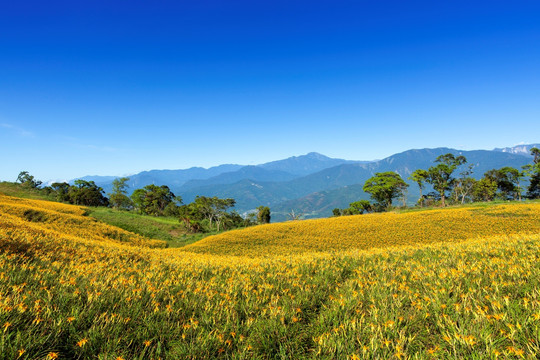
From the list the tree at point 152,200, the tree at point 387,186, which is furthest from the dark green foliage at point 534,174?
the tree at point 152,200

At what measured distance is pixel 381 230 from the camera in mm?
20750

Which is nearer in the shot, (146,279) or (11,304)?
(11,304)

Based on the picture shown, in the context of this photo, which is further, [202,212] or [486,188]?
[486,188]

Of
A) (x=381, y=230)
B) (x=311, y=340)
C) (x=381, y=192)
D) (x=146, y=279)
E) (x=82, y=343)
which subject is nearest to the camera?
(x=82, y=343)

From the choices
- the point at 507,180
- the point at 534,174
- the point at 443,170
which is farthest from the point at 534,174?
the point at 443,170

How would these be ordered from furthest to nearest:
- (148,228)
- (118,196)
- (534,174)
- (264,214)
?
(118,196) → (264,214) → (534,174) → (148,228)

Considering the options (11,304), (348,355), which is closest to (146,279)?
(11,304)

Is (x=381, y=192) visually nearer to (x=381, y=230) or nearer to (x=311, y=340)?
(x=381, y=230)

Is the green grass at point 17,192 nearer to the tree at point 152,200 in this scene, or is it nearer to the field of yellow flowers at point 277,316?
the tree at point 152,200

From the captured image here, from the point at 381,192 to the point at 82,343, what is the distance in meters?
64.0

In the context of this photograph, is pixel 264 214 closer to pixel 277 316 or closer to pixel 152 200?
pixel 152 200

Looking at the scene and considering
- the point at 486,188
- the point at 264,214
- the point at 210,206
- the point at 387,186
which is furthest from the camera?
the point at 264,214

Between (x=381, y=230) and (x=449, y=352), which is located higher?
(x=449, y=352)

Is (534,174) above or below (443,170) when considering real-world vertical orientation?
below
